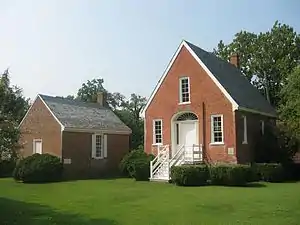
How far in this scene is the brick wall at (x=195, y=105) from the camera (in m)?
29.4

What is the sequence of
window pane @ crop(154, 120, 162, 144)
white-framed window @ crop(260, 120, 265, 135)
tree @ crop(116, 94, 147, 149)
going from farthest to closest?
1. tree @ crop(116, 94, 147, 149)
2. white-framed window @ crop(260, 120, 265, 135)
3. window pane @ crop(154, 120, 162, 144)

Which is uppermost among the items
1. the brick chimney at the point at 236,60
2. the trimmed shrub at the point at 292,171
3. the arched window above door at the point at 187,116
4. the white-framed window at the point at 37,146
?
the brick chimney at the point at 236,60

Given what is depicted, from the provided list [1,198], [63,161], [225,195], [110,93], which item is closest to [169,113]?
[63,161]

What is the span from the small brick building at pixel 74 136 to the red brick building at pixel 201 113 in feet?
19.3

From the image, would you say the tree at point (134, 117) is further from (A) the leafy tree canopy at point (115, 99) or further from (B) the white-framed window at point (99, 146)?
(B) the white-framed window at point (99, 146)

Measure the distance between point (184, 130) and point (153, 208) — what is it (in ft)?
54.5

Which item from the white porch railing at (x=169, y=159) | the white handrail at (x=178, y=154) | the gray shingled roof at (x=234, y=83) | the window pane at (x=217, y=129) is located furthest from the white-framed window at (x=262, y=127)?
the white handrail at (x=178, y=154)

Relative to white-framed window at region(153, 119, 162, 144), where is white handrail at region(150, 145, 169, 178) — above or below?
below

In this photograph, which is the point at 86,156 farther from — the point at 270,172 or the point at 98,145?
the point at 270,172

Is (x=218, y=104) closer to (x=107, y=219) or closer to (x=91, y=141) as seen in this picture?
(x=91, y=141)

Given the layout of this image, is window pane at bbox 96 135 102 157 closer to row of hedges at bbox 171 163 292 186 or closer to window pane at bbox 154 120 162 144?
window pane at bbox 154 120 162 144

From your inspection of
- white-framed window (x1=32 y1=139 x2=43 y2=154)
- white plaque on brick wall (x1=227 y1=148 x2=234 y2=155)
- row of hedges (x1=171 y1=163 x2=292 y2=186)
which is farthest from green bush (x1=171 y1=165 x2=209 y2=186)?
white-framed window (x1=32 y1=139 x2=43 y2=154)

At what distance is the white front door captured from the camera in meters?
30.5

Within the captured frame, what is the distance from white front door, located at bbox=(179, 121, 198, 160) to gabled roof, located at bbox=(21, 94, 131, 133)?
28.2ft
